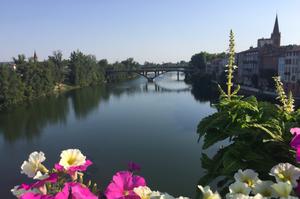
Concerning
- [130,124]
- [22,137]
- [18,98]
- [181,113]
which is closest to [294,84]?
[181,113]

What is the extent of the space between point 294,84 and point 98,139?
19048 millimetres

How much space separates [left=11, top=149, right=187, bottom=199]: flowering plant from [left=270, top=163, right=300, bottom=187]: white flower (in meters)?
0.34

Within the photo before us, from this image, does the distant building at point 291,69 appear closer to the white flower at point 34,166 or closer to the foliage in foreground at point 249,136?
the foliage in foreground at point 249,136

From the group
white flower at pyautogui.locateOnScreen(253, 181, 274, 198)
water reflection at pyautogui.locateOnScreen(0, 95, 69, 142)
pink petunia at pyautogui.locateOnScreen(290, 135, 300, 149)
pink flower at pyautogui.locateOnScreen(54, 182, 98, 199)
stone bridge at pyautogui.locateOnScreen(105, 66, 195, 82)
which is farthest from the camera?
stone bridge at pyautogui.locateOnScreen(105, 66, 195, 82)

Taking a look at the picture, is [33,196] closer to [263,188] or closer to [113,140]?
[263,188]

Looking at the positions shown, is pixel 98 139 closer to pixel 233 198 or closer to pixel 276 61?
pixel 233 198

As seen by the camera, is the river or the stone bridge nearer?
the river

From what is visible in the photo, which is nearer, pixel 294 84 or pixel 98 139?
pixel 98 139

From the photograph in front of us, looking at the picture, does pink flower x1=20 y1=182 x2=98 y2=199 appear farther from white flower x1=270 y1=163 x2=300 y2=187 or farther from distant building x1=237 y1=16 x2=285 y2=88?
distant building x1=237 y1=16 x2=285 y2=88

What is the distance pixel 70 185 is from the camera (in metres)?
0.83

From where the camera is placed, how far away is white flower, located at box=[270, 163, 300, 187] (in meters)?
0.91


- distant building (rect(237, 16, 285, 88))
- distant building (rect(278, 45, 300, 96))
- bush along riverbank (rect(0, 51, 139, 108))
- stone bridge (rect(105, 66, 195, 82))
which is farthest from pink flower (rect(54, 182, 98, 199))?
stone bridge (rect(105, 66, 195, 82))

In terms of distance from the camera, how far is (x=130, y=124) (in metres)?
20.3

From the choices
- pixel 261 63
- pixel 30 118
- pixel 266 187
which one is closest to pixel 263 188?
pixel 266 187
